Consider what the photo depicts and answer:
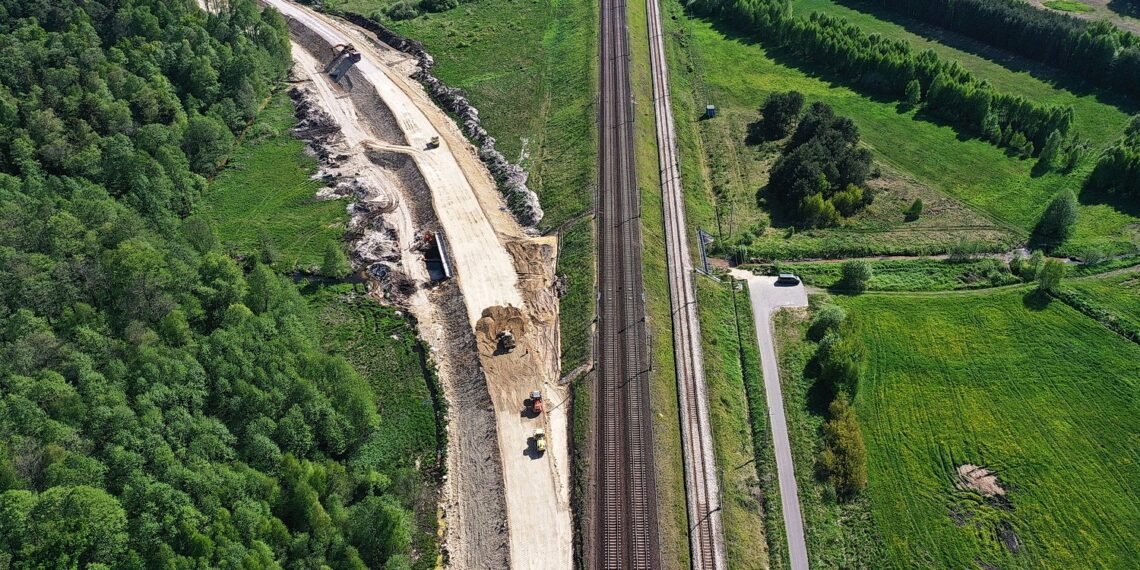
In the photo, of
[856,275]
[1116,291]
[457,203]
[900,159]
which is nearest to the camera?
[1116,291]

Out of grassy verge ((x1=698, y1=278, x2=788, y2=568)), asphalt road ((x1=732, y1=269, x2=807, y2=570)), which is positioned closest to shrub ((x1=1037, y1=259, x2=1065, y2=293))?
asphalt road ((x1=732, y1=269, x2=807, y2=570))

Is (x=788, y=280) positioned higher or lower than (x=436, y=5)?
lower

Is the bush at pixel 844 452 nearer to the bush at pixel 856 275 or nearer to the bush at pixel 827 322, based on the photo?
the bush at pixel 827 322

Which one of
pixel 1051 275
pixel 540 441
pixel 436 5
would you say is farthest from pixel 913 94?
pixel 436 5

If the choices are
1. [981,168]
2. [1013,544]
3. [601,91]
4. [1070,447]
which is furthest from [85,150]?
[981,168]

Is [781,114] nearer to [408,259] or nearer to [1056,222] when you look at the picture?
[1056,222]

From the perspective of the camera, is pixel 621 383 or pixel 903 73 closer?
pixel 621 383
